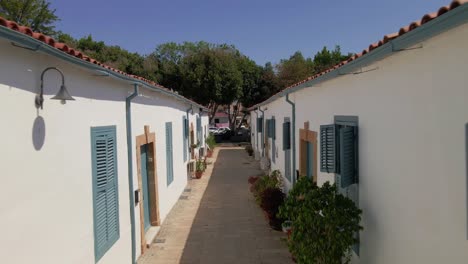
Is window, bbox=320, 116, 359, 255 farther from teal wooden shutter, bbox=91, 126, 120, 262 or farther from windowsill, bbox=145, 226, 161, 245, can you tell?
windowsill, bbox=145, 226, 161, 245

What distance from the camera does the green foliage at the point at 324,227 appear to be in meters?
4.22

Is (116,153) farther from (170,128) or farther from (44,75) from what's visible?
(170,128)

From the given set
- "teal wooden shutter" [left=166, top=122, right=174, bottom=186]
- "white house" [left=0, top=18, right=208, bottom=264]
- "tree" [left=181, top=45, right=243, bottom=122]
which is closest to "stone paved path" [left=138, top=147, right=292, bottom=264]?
"white house" [left=0, top=18, right=208, bottom=264]

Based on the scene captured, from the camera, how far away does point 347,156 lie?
4.70 meters

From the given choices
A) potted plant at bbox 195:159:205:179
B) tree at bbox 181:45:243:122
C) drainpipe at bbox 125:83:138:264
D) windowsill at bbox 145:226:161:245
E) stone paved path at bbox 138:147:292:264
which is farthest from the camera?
tree at bbox 181:45:243:122

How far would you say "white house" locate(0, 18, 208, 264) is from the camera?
2906 mm

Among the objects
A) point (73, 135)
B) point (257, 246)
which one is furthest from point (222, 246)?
point (73, 135)

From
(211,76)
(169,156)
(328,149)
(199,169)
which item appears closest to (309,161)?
(328,149)

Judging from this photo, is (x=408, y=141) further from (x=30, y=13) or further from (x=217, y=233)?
(x=30, y=13)

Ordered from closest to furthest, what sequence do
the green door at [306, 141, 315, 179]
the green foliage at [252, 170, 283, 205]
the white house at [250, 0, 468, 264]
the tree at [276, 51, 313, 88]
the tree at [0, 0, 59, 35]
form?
the white house at [250, 0, 468, 264]
the green door at [306, 141, 315, 179]
the green foliage at [252, 170, 283, 205]
the tree at [0, 0, 59, 35]
the tree at [276, 51, 313, 88]

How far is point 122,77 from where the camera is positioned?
5477 millimetres

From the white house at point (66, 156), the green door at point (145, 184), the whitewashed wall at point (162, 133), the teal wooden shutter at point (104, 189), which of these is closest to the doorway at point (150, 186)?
the green door at point (145, 184)

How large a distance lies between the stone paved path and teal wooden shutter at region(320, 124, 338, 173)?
2401 mm

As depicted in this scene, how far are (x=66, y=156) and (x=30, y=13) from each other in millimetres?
31266
